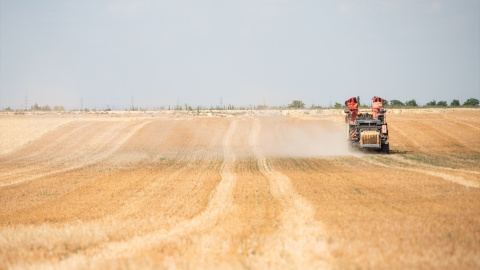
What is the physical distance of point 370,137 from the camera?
94.9ft

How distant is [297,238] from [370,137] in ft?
73.2

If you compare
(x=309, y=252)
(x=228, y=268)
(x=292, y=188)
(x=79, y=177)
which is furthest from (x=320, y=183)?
(x=79, y=177)

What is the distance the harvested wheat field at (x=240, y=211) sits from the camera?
704 cm

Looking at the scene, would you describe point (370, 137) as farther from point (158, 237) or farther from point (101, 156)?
point (158, 237)

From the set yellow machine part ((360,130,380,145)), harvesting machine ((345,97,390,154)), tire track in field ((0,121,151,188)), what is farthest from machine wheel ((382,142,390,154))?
tire track in field ((0,121,151,188))

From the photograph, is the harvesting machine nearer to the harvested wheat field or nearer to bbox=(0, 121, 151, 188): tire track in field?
the harvested wheat field

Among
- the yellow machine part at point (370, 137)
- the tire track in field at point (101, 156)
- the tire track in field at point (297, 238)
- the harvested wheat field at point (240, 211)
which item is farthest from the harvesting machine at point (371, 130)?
the tire track in field at point (101, 156)

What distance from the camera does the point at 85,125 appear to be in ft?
149

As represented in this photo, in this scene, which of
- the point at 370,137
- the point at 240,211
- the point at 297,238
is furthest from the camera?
the point at 370,137

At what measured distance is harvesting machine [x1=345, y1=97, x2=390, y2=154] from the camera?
2895 cm

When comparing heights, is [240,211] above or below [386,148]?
below

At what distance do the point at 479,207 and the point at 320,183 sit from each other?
6486 millimetres

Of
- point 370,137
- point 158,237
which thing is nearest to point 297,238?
point 158,237

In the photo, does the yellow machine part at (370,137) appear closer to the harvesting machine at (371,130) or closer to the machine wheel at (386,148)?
the harvesting machine at (371,130)
